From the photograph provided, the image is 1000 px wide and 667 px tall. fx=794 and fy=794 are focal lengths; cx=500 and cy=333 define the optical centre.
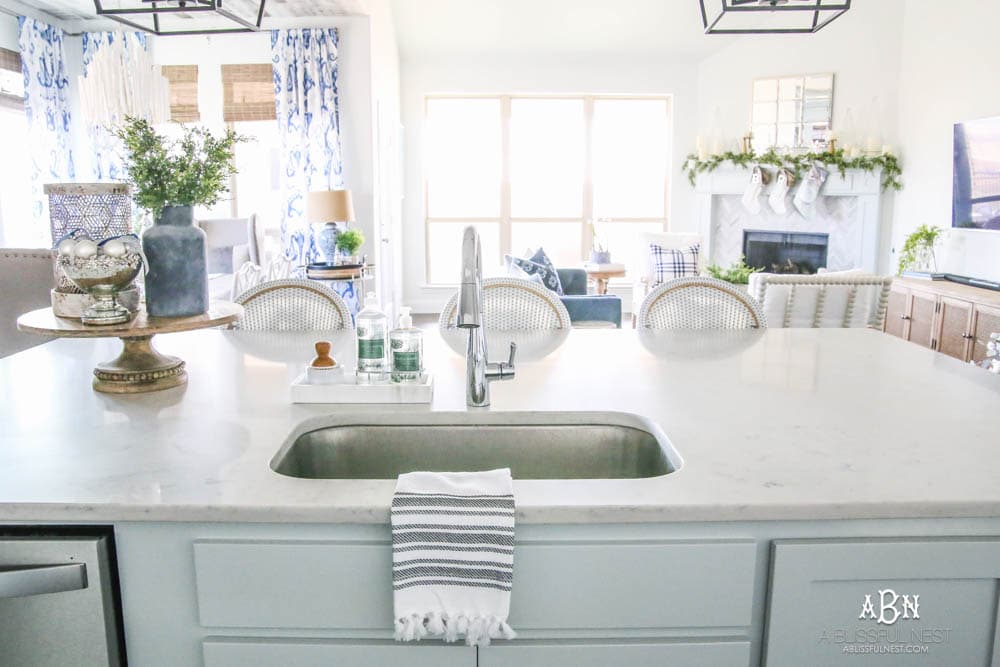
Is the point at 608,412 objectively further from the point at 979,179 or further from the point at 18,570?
the point at 979,179

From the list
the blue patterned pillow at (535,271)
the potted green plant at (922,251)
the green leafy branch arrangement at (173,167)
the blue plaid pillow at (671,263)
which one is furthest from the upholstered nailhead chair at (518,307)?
the blue plaid pillow at (671,263)

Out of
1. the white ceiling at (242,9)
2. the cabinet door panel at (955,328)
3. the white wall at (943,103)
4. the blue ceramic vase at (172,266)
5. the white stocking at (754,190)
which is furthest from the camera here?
the white stocking at (754,190)

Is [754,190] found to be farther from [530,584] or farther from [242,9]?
[530,584]

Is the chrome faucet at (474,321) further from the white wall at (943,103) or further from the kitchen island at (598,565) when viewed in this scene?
the white wall at (943,103)

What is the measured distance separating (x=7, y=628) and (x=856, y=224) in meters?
7.44

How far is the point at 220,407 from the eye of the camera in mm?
1576

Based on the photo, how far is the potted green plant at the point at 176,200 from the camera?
169cm

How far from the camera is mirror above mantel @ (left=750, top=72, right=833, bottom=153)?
734 cm

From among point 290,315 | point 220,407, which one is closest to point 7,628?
point 220,407

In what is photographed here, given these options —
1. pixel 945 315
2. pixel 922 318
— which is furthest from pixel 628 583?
pixel 922 318

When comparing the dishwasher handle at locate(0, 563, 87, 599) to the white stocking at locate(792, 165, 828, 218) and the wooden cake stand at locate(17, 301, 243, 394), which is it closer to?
the wooden cake stand at locate(17, 301, 243, 394)

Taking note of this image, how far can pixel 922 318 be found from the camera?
536 cm

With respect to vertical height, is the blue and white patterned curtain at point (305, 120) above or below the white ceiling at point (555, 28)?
below

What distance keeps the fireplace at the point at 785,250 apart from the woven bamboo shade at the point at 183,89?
211 inches
